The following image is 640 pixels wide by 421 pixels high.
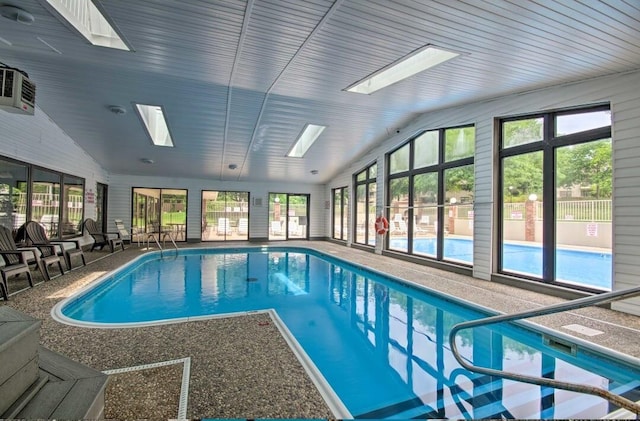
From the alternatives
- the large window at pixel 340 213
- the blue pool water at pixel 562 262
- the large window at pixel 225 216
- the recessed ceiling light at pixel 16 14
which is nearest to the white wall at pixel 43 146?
the recessed ceiling light at pixel 16 14

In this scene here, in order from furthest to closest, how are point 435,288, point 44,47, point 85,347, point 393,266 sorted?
point 393,266, point 435,288, point 44,47, point 85,347

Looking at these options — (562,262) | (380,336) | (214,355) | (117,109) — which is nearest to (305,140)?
(117,109)

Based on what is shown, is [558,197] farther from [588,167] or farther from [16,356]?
[16,356]

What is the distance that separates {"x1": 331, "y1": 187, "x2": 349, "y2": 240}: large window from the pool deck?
7.25 m

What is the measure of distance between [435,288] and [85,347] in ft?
15.1

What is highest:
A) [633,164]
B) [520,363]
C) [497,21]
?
[497,21]

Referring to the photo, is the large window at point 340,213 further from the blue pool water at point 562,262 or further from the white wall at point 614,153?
the white wall at point 614,153

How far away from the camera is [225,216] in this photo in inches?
487

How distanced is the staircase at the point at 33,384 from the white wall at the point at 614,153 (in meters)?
5.51

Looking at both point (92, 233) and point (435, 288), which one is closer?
point (435, 288)

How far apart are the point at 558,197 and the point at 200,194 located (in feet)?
34.9

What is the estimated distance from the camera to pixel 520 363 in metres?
3.09

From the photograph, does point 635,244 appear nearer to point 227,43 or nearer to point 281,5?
point 281,5

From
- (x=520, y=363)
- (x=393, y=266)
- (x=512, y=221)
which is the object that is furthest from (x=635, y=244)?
(x=393, y=266)
